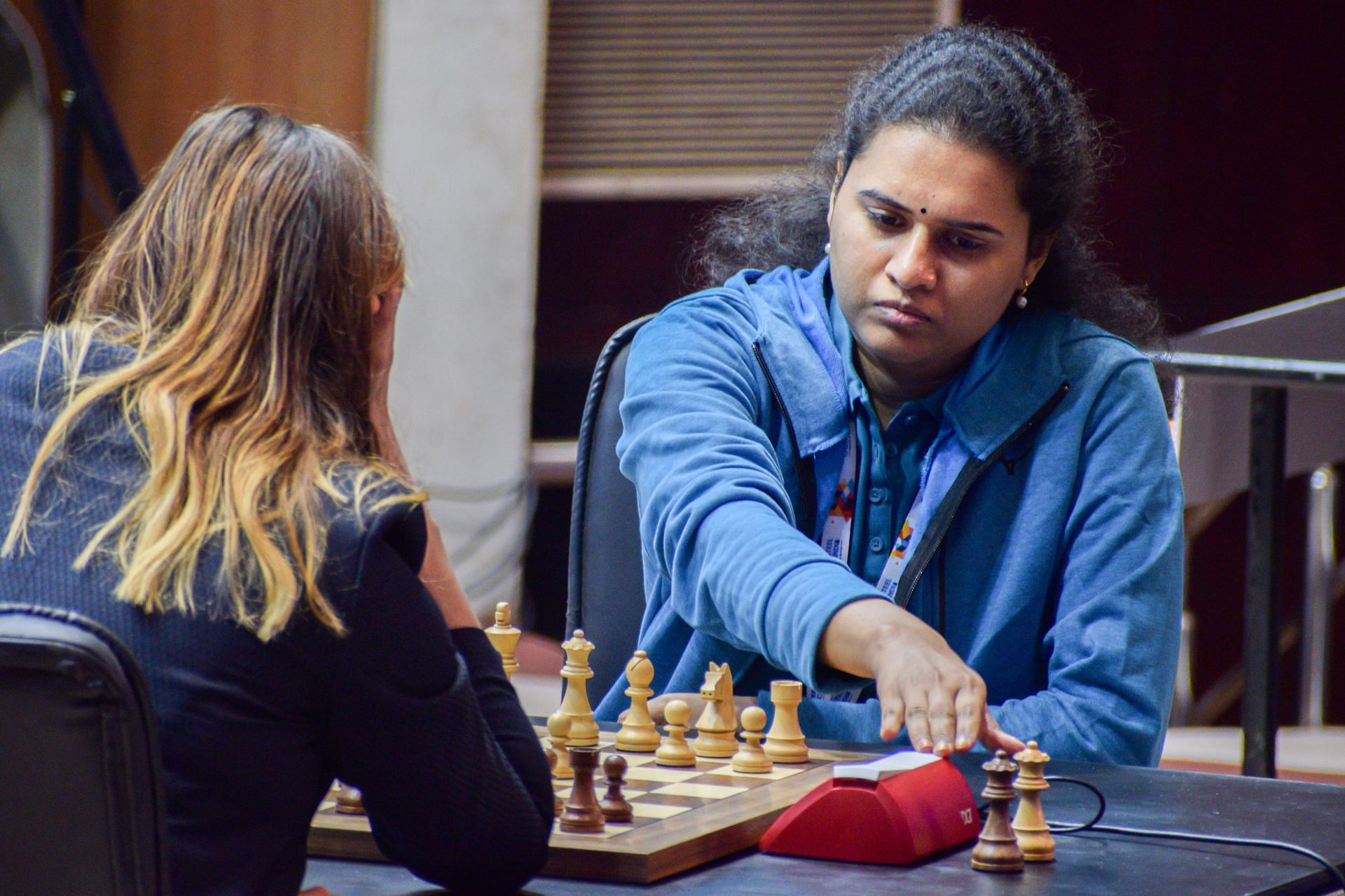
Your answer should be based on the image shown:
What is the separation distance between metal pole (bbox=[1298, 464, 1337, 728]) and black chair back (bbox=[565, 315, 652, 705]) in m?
2.24

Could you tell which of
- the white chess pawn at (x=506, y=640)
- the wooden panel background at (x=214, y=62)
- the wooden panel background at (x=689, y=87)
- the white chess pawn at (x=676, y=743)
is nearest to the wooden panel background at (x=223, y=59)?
the wooden panel background at (x=214, y=62)

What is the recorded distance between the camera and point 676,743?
1.26 m

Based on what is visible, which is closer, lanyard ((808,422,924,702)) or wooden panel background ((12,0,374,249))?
lanyard ((808,422,924,702))

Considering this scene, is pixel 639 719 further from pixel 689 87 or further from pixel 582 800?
pixel 689 87

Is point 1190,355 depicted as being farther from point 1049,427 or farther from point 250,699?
point 250,699

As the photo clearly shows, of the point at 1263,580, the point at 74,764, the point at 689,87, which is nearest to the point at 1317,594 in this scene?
the point at 1263,580

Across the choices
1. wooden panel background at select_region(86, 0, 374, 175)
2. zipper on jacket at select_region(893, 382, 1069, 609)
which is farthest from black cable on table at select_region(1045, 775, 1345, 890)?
wooden panel background at select_region(86, 0, 374, 175)

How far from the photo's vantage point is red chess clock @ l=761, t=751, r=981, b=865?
37.4 inches

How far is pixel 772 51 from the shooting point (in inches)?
164

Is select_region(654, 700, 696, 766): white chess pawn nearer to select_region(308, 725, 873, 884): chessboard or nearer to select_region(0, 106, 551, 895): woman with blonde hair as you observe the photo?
select_region(308, 725, 873, 884): chessboard

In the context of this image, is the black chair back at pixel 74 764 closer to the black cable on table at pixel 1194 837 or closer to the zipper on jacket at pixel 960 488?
the black cable on table at pixel 1194 837

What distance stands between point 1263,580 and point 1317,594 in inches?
63.7

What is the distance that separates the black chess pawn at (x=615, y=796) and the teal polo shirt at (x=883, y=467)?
670 mm

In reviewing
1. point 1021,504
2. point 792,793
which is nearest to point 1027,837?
point 792,793
